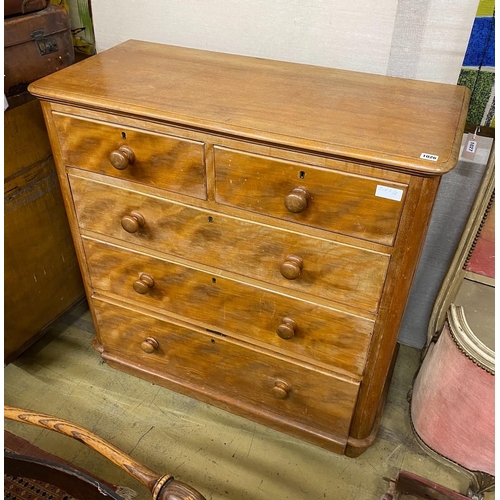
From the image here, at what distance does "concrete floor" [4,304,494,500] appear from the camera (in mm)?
1499

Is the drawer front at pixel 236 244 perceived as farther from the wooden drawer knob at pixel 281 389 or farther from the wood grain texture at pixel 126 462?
the wood grain texture at pixel 126 462

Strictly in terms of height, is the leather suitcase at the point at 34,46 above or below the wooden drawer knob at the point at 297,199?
above

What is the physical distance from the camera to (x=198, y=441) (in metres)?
1.60

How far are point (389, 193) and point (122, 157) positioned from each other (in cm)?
63

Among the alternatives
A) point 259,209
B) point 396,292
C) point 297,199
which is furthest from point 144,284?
point 396,292

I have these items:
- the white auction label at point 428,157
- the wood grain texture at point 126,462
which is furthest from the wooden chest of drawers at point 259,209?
the wood grain texture at point 126,462

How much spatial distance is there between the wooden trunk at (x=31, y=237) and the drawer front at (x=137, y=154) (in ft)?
1.00

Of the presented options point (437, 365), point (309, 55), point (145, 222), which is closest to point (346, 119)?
point (309, 55)

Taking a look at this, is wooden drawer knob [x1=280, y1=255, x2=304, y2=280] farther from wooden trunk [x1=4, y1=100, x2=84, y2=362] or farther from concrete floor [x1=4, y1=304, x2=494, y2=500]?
wooden trunk [x1=4, y1=100, x2=84, y2=362]

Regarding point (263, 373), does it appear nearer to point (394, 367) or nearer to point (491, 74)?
point (394, 367)

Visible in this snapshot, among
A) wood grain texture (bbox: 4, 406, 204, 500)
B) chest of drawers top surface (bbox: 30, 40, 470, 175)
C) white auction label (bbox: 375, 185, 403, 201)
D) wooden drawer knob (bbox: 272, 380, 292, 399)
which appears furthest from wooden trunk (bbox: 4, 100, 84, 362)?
white auction label (bbox: 375, 185, 403, 201)

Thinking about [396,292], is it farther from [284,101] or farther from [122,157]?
[122,157]

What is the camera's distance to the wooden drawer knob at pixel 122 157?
46.6 inches

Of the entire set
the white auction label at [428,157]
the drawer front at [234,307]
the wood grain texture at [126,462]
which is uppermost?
the white auction label at [428,157]
